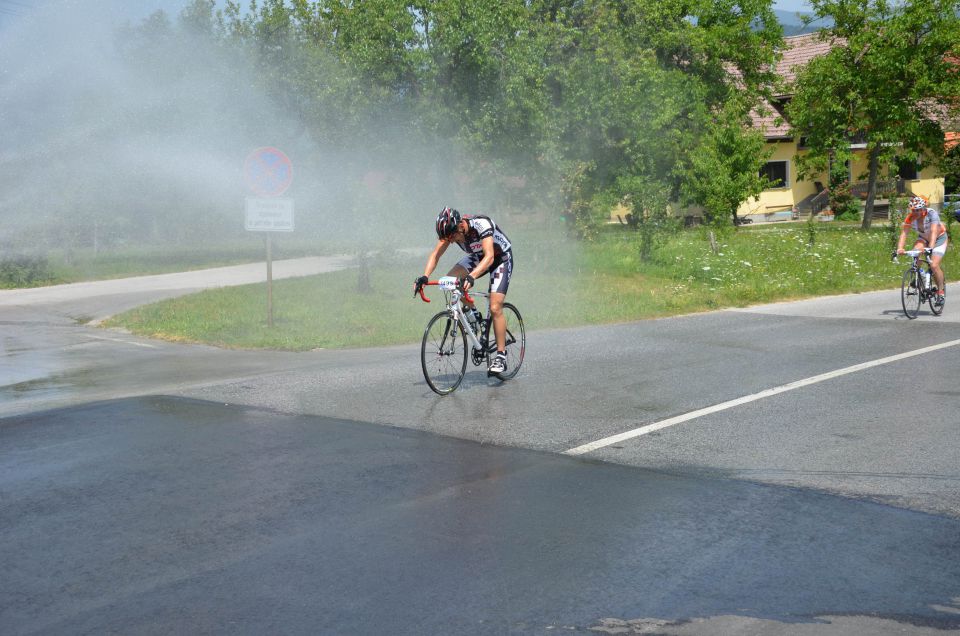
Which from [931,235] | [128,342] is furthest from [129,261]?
[931,235]

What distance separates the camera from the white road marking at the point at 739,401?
7543 millimetres

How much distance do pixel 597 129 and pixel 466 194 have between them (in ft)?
10.6

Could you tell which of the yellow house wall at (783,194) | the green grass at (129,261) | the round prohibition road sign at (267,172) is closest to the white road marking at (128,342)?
the round prohibition road sign at (267,172)

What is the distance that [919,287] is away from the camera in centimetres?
1559

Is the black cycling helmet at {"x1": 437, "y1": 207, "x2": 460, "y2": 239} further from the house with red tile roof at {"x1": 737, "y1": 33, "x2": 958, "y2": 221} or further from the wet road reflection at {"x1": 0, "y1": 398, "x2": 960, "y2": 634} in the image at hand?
the house with red tile roof at {"x1": 737, "y1": 33, "x2": 958, "y2": 221}

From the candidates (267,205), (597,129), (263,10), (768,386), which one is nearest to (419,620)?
(768,386)

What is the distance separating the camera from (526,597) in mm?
4496

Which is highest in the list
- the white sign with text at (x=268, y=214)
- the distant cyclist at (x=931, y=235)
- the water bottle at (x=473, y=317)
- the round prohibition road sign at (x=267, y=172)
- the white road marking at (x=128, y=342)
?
the round prohibition road sign at (x=267, y=172)

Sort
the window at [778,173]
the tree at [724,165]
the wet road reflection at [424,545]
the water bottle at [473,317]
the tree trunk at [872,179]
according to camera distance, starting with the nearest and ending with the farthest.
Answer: the wet road reflection at [424,545]
the water bottle at [473,317]
the tree at [724,165]
the tree trunk at [872,179]
the window at [778,173]

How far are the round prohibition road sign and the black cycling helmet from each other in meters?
6.14

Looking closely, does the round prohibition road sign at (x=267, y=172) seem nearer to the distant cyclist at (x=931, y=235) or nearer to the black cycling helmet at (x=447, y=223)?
the black cycling helmet at (x=447, y=223)

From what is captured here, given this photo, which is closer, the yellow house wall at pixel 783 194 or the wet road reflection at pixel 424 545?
the wet road reflection at pixel 424 545

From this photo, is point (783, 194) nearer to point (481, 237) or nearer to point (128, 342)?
point (128, 342)

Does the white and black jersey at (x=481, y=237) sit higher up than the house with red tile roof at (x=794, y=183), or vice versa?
the house with red tile roof at (x=794, y=183)
